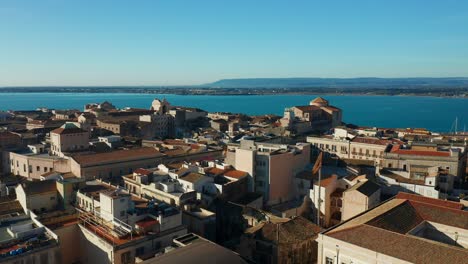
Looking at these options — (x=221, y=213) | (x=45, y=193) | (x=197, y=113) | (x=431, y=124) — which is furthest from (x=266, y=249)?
(x=431, y=124)

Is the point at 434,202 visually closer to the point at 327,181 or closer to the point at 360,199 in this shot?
the point at 360,199

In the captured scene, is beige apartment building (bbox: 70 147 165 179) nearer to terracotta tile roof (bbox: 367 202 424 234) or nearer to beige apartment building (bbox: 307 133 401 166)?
beige apartment building (bbox: 307 133 401 166)

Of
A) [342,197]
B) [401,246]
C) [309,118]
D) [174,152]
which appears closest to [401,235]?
[401,246]

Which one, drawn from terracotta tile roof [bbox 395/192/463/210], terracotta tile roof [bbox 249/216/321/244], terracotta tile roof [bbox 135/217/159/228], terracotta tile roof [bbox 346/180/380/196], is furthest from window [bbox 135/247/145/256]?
terracotta tile roof [bbox 395/192/463/210]

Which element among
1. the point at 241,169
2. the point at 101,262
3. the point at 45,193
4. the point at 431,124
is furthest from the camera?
the point at 431,124

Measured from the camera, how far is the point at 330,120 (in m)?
92.0

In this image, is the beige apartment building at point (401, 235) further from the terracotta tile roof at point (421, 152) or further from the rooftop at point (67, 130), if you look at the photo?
the rooftop at point (67, 130)

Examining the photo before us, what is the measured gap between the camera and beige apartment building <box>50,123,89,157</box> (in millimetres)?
49188

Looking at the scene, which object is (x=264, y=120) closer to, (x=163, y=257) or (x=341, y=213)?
(x=341, y=213)

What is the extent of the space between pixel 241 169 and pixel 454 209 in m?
18.4

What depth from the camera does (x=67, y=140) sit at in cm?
4988

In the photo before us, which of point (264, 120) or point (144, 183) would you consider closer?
point (144, 183)

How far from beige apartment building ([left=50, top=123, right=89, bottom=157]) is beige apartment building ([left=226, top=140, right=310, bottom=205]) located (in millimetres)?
22319

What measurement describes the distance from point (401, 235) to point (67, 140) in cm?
4048
